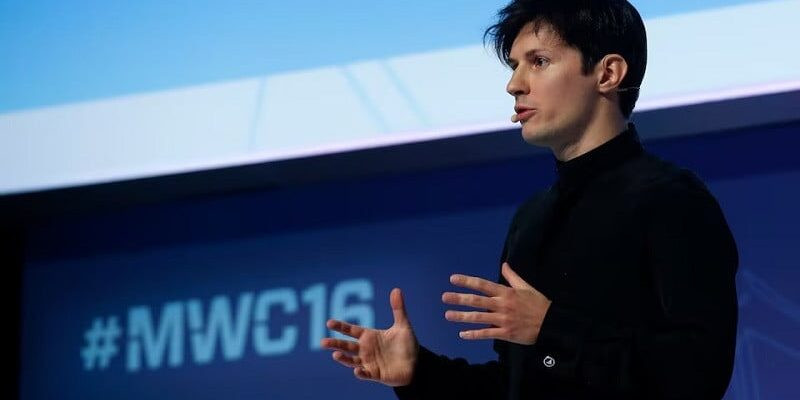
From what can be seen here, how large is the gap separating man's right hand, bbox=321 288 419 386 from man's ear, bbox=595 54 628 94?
1.22 feet

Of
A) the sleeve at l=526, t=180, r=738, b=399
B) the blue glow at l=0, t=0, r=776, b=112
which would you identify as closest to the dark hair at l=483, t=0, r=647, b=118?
the sleeve at l=526, t=180, r=738, b=399

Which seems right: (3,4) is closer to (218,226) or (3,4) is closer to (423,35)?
(218,226)

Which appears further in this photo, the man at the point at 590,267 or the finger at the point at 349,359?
the finger at the point at 349,359

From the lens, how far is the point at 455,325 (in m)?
2.54

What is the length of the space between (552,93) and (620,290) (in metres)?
0.28

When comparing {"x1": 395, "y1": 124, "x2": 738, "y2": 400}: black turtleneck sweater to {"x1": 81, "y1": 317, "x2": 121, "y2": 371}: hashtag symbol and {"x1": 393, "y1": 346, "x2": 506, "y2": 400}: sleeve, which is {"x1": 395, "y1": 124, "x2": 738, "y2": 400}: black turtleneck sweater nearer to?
{"x1": 393, "y1": 346, "x2": 506, "y2": 400}: sleeve

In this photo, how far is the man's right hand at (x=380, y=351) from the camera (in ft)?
4.49

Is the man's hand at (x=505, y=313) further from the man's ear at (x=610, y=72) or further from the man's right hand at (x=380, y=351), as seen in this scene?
the man's ear at (x=610, y=72)

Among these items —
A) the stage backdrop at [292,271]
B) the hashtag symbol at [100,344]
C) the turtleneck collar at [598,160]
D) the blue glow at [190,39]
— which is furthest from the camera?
the hashtag symbol at [100,344]

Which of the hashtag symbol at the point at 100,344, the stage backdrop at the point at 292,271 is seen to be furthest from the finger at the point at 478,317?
the hashtag symbol at the point at 100,344

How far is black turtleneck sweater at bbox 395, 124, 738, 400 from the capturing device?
45.6 inches

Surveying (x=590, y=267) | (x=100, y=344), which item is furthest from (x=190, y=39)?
(x=590, y=267)

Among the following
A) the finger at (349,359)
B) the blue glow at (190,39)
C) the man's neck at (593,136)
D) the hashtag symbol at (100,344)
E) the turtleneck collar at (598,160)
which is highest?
the blue glow at (190,39)

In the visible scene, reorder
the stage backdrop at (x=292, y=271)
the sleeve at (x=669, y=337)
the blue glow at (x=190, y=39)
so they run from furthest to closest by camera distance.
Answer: the blue glow at (x=190, y=39) < the stage backdrop at (x=292, y=271) < the sleeve at (x=669, y=337)
